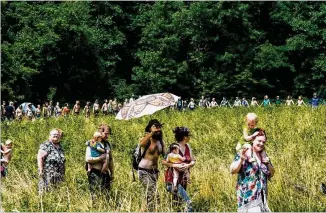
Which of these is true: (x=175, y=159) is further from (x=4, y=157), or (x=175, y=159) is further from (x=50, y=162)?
(x=4, y=157)

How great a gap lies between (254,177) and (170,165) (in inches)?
57.8

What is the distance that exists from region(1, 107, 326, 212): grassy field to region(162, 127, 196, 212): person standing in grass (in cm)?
19

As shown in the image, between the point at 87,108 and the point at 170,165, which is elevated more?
the point at 87,108

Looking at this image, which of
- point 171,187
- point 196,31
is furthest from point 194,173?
point 196,31

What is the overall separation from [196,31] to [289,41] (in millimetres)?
6855

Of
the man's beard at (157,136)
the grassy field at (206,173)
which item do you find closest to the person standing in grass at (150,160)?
the man's beard at (157,136)

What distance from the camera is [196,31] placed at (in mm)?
48125

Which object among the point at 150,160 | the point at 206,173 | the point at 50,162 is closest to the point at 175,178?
the point at 150,160

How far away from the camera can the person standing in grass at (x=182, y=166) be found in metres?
8.12

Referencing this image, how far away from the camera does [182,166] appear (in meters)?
8.12

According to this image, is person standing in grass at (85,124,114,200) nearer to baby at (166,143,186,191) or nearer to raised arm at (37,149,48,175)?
raised arm at (37,149,48,175)

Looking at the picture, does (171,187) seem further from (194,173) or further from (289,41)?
(289,41)

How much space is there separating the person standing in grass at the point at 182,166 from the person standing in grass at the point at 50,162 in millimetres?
1772

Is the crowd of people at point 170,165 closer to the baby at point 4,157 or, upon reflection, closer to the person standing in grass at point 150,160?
the person standing in grass at point 150,160
